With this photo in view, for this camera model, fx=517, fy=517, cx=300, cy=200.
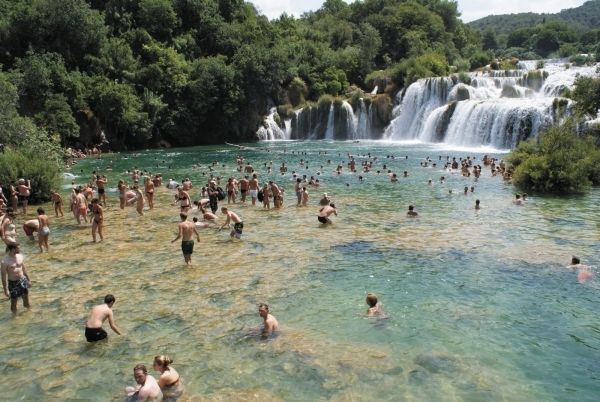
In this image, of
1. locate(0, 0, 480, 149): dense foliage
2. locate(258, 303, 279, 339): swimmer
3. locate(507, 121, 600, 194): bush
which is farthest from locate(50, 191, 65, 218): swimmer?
locate(0, 0, 480, 149): dense foliage

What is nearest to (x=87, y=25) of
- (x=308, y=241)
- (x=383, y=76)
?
(x=383, y=76)

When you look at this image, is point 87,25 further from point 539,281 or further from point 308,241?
point 539,281

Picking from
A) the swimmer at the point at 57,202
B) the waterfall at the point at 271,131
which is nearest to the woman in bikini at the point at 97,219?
the swimmer at the point at 57,202

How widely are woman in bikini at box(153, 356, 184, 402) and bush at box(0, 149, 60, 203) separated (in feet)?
68.7

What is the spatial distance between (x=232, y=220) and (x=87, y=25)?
46924 mm

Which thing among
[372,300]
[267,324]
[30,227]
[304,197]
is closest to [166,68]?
[304,197]

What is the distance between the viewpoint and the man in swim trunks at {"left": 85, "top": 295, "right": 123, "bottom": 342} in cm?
1068

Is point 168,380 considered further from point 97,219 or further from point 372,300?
point 97,219

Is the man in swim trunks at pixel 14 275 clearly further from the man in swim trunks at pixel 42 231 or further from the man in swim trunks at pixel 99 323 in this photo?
the man in swim trunks at pixel 42 231

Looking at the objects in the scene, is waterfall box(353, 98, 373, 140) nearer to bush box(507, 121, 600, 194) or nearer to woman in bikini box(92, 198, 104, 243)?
bush box(507, 121, 600, 194)

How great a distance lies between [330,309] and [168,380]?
4.71 meters

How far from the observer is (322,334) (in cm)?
1120

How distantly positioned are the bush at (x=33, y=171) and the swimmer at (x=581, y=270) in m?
24.2

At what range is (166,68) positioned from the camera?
63.4 m
